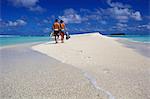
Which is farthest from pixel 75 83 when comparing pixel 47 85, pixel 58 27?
pixel 58 27

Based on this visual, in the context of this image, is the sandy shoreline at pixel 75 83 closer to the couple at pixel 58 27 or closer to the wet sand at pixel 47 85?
the wet sand at pixel 47 85

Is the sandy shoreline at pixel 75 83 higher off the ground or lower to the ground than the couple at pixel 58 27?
lower

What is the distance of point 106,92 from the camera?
389cm

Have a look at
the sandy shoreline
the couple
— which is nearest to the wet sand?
the sandy shoreline

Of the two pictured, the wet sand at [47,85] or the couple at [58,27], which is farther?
the couple at [58,27]

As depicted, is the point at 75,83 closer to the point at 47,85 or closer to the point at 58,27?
the point at 47,85

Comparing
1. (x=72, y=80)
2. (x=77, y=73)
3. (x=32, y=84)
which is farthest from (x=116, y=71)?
(x=32, y=84)

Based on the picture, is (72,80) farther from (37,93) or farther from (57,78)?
(37,93)

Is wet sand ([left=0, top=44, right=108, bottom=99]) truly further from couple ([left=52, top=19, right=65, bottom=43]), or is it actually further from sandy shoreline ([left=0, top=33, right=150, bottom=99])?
couple ([left=52, top=19, right=65, bottom=43])

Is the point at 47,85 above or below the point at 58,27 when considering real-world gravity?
below

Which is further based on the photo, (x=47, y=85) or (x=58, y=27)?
(x=58, y=27)

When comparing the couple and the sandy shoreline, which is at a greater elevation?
the couple

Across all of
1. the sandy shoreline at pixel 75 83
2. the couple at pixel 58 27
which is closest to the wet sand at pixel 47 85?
the sandy shoreline at pixel 75 83

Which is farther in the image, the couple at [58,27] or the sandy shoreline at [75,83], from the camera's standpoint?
the couple at [58,27]
